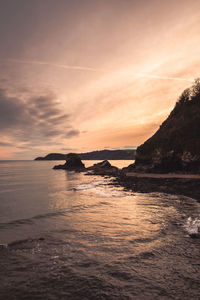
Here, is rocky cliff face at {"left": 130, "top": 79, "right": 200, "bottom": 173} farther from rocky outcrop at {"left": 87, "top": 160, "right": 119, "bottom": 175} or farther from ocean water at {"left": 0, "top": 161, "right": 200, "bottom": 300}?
ocean water at {"left": 0, "top": 161, "right": 200, "bottom": 300}

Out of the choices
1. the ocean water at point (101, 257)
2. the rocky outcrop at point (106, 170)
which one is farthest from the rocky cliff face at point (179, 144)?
the ocean water at point (101, 257)

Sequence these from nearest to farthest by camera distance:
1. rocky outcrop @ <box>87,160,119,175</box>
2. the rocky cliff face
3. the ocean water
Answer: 1. the ocean water
2. the rocky cliff face
3. rocky outcrop @ <box>87,160,119,175</box>

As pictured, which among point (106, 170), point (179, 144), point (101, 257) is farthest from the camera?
point (106, 170)

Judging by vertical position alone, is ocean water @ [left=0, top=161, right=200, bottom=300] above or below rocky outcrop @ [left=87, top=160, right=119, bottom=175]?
above

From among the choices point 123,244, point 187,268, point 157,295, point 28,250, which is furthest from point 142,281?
point 28,250

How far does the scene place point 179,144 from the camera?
38.6 metres

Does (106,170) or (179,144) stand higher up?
(179,144)

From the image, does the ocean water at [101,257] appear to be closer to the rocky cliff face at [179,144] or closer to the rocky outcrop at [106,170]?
the rocky cliff face at [179,144]

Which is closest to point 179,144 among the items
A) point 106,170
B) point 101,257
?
point 106,170

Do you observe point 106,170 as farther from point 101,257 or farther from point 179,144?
point 101,257

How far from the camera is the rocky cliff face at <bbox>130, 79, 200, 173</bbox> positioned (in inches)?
1418

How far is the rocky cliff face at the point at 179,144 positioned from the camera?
36.0m

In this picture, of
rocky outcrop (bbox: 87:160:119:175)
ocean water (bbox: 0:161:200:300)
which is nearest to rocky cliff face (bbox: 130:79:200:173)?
rocky outcrop (bbox: 87:160:119:175)

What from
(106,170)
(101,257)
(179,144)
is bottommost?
(106,170)
